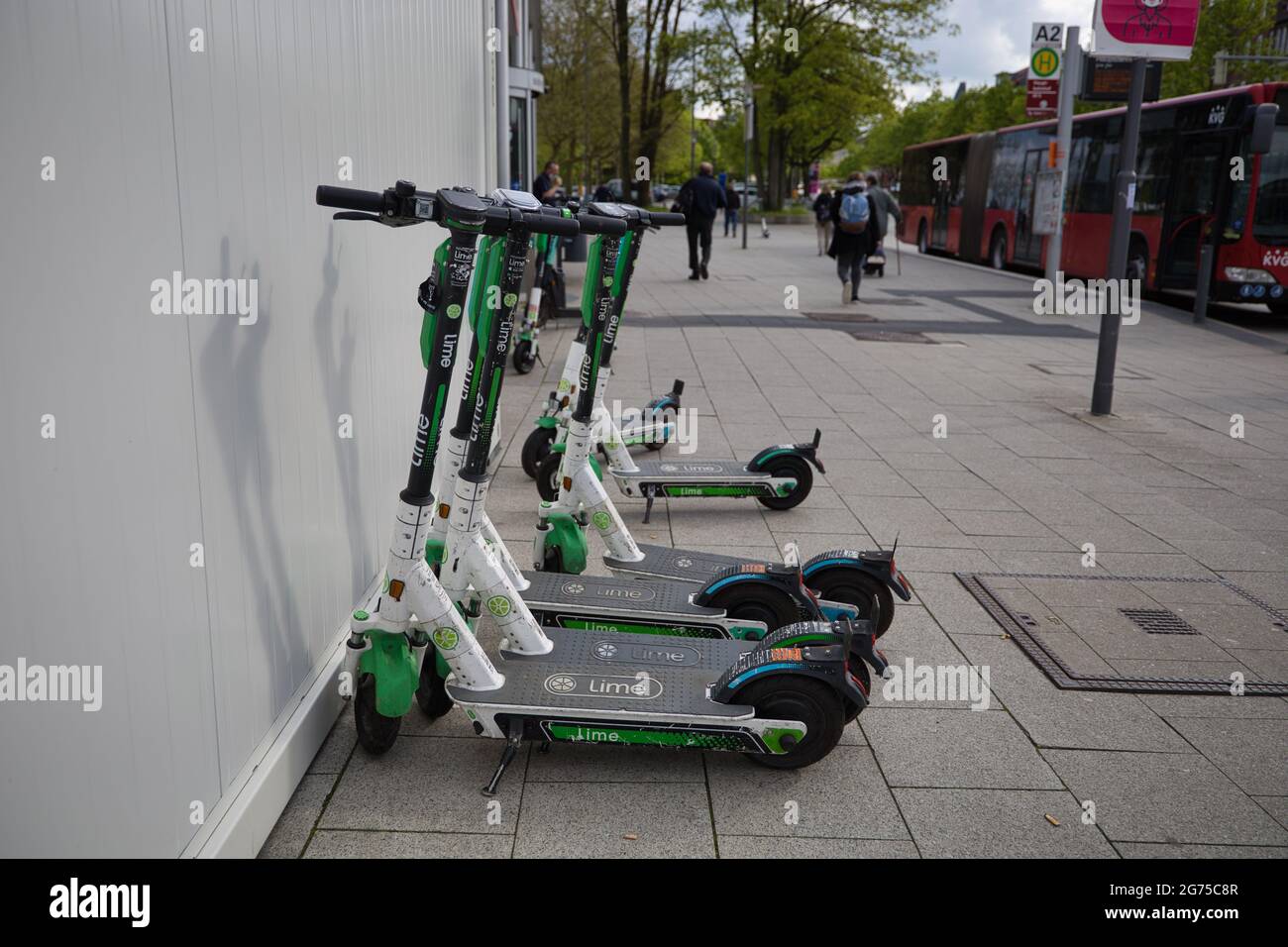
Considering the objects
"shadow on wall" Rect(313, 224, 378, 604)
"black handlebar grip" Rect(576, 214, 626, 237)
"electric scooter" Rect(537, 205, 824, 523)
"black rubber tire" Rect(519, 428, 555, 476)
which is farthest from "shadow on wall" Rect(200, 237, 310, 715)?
"black rubber tire" Rect(519, 428, 555, 476)

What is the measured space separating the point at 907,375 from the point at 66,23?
976 centimetres

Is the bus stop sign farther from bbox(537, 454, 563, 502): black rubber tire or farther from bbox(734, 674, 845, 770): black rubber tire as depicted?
bbox(734, 674, 845, 770): black rubber tire

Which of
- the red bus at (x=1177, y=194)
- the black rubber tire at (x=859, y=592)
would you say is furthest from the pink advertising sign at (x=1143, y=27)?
the red bus at (x=1177, y=194)

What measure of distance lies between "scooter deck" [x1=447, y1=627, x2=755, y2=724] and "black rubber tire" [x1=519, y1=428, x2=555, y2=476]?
2781 mm

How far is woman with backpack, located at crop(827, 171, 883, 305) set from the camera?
52.5 feet

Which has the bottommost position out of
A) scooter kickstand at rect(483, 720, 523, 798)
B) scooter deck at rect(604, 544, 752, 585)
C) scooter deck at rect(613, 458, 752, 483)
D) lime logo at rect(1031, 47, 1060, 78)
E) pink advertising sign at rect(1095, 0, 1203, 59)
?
scooter kickstand at rect(483, 720, 523, 798)

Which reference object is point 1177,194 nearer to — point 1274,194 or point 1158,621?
point 1274,194

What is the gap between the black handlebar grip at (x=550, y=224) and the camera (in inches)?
126

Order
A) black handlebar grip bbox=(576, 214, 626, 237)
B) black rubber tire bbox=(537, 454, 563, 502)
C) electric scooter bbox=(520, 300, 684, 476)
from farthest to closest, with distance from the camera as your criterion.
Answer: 1. black rubber tire bbox=(537, 454, 563, 502)
2. electric scooter bbox=(520, 300, 684, 476)
3. black handlebar grip bbox=(576, 214, 626, 237)

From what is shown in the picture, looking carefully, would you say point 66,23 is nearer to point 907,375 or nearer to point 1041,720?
point 1041,720

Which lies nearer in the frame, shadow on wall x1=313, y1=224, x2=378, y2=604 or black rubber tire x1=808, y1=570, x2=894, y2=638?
shadow on wall x1=313, y1=224, x2=378, y2=604

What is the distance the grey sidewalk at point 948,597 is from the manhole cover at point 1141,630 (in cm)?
7
